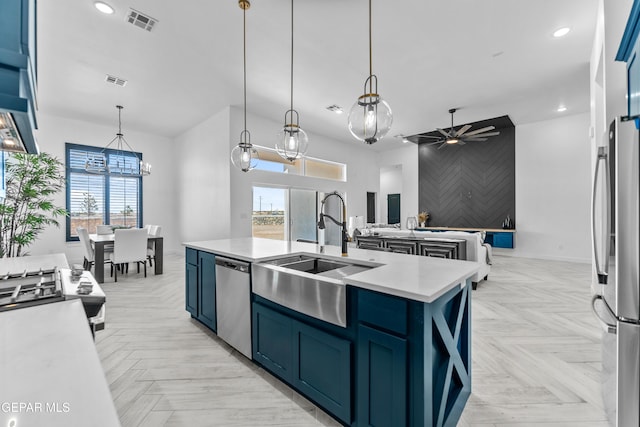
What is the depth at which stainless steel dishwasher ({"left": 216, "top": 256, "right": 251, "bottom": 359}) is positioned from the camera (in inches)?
84.8

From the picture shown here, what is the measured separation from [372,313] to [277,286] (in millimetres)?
716

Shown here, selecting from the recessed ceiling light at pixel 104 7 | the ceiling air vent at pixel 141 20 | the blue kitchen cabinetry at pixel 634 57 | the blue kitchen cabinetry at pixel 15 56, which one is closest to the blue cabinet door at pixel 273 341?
the blue kitchen cabinetry at pixel 15 56

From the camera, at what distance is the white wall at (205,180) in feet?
20.1

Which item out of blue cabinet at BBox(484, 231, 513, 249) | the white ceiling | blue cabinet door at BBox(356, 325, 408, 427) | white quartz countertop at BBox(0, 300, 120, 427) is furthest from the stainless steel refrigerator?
blue cabinet at BBox(484, 231, 513, 249)

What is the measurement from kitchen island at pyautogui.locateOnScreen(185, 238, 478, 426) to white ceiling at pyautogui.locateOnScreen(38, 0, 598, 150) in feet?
9.55

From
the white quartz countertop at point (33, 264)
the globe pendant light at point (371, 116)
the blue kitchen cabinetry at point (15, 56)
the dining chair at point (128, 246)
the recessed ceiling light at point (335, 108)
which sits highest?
the recessed ceiling light at point (335, 108)

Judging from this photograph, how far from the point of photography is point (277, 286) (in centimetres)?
183

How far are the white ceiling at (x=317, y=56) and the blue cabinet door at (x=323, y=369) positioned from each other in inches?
128

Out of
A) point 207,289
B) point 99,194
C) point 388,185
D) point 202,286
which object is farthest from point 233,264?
point 388,185

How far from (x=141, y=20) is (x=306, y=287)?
3.77 metres

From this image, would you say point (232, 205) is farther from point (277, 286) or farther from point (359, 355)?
point (359, 355)

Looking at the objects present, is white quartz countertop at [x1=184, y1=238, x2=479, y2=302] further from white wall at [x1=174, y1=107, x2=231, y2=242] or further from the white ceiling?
white wall at [x1=174, y1=107, x2=231, y2=242]

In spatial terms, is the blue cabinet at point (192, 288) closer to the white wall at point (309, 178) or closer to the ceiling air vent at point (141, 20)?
→ the ceiling air vent at point (141, 20)

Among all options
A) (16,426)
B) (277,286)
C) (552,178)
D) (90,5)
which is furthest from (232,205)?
(552,178)
